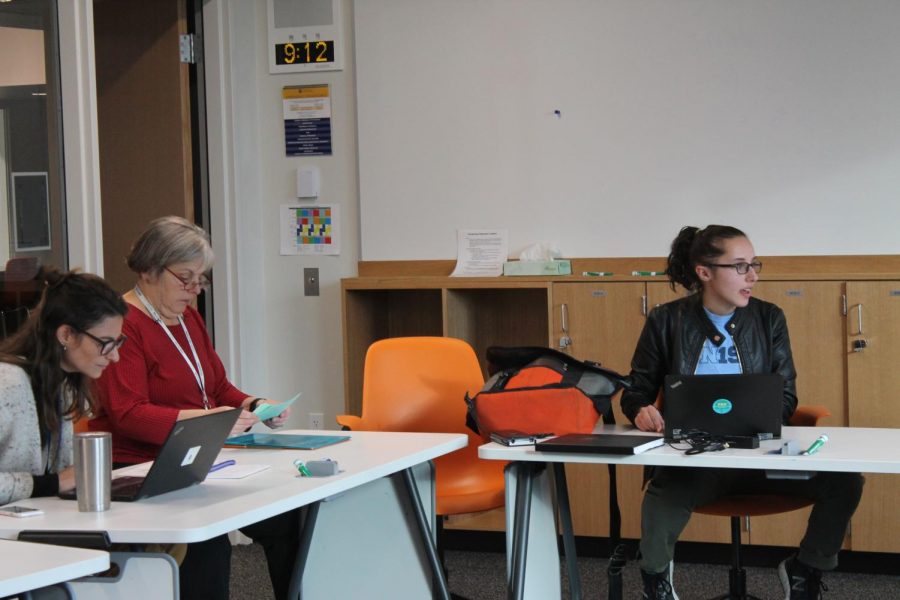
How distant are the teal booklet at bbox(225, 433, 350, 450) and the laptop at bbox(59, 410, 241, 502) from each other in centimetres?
53

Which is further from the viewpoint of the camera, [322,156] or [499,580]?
[322,156]

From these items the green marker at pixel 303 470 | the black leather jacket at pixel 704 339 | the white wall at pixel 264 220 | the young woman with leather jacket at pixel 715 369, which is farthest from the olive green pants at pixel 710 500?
the white wall at pixel 264 220

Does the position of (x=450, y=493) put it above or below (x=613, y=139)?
below

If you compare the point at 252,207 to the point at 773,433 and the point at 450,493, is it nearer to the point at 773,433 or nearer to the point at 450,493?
the point at 450,493

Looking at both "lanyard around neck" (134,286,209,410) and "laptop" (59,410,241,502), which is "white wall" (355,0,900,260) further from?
"laptop" (59,410,241,502)

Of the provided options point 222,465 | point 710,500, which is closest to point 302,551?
point 222,465

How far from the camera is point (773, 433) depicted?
10.0 feet

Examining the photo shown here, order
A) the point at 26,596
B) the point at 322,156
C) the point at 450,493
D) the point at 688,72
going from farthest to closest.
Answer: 1. the point at 322,156
2. the point at 688,72
3. the point at 450,493
4. the point at 26,596

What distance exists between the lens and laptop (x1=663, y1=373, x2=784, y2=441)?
2992 millimetres

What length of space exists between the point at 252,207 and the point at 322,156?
0.43 meters

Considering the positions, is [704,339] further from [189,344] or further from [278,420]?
[189,344]

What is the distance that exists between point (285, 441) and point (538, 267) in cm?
191

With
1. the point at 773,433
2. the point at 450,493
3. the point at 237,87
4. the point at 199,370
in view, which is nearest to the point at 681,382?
the point at 773,433

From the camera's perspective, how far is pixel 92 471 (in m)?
2.34
